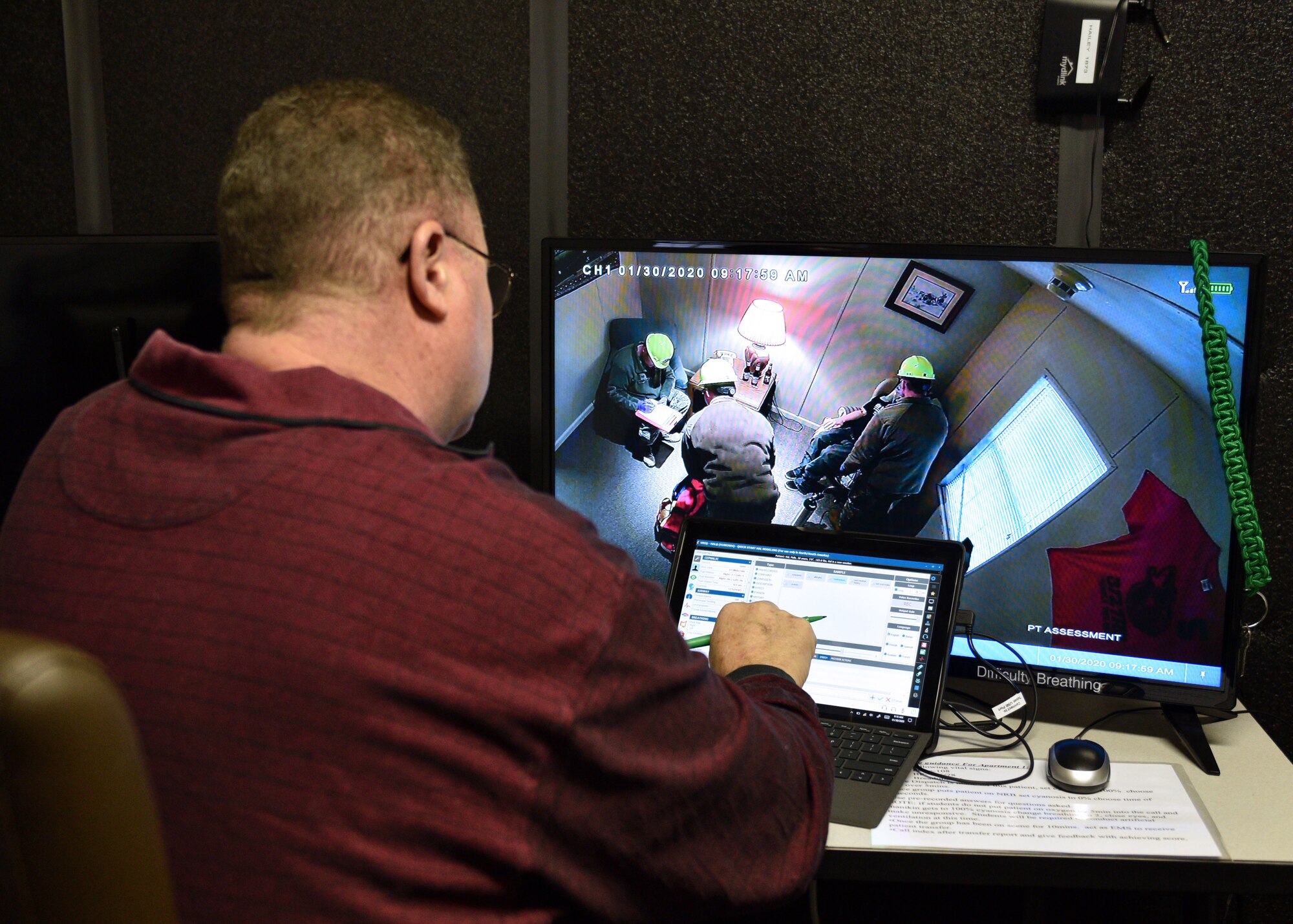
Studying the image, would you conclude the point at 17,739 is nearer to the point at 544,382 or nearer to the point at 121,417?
the point at 121,417

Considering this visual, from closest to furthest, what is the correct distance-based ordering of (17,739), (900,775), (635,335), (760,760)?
(17,739)
(760,760)
(900,775)
(635,335)

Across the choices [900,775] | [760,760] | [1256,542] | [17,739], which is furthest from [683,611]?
[17,739]

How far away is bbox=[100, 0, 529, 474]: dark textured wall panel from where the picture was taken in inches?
53.2

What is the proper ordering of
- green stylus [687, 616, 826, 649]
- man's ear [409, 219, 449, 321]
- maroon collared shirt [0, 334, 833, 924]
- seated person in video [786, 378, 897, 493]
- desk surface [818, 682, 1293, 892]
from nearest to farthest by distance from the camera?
maroon collared shirt [0, 334, 833, 924]
man's ear [409, 219, 449, 321]
desk surface [818, 682, 1293, 892]
green stylus [687, 616, 826, 649]
seated person in video [786, 378, 897, 493]

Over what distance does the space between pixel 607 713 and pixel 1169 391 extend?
0.78 m

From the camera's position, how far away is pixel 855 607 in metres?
1.07

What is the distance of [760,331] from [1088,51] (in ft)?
1.62

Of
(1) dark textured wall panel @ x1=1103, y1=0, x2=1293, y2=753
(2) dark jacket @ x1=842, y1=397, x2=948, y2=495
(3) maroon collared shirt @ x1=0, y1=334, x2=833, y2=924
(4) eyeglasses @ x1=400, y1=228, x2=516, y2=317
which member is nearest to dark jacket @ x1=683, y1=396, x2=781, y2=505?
(2) dark jacket @ x1=842, y1=397, x2=948, y2=495

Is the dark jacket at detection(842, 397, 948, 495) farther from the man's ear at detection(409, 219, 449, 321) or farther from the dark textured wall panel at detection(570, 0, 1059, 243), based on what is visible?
the man's ear at detection(409, 219, 449, 321)

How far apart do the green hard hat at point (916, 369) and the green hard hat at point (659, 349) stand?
0.25 m

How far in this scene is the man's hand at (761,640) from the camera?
86cm

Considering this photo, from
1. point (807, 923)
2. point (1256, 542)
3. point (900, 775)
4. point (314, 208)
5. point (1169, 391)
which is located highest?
point (314, 208)

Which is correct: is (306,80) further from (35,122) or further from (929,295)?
(929,295)

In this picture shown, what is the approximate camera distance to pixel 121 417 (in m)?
0.60
